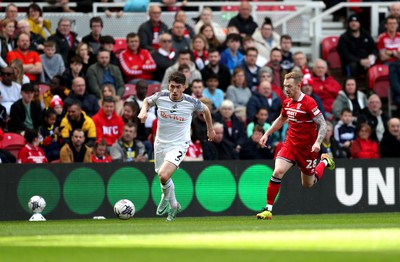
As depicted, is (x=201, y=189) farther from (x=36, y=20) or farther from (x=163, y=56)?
(x=36, y=20)

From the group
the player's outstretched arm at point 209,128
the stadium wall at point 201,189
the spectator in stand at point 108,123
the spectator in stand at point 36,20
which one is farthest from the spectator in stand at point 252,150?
the spectator in stand at point 36,20

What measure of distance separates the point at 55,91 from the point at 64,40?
1.95 metres

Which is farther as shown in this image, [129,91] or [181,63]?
[129,91]

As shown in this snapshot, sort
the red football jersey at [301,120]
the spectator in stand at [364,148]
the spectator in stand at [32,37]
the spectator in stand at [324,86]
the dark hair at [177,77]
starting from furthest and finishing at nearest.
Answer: the spectator in stand at [324,86]
the spectator in stand at [364,148]
the spectator in stand at [32,37]
the red football jersey at [301,120]
the dark hair at [177,77]

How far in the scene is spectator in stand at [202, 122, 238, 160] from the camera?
73.2 feet

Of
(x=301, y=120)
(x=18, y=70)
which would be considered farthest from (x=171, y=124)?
(x=18, y=70)

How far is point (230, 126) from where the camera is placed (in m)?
22.9

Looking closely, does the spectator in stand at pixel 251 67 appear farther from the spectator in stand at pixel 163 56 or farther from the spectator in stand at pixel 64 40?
the spectator in stand at pixel 64 40

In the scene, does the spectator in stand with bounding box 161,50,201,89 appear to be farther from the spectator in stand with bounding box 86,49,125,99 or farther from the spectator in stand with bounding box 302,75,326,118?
the spectator in stand with bounding box 302,75,326,118

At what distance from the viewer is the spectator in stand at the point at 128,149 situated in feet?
71.0

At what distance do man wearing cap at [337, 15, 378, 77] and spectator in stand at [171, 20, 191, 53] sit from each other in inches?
155

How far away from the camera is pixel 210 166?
21.6 meters

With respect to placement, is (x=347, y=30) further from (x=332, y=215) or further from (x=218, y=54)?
(x=332, y=215)

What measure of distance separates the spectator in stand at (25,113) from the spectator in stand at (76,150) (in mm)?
884
